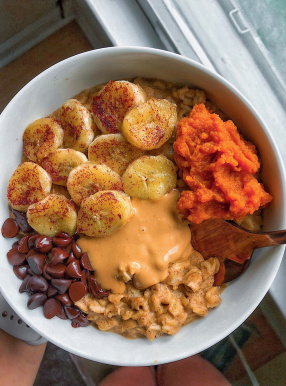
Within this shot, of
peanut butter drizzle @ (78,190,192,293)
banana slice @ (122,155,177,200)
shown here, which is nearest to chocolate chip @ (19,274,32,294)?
peanut butter drizzle @ (78,190,192,293)

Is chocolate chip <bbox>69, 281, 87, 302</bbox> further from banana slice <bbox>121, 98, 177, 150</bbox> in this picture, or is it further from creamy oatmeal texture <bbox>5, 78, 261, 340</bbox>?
banana slice <bbox>121, 98, 177, 150</bbox>

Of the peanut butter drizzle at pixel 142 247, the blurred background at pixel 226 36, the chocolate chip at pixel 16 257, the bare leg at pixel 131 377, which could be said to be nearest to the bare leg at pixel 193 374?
the bare leg at pixel 131 377

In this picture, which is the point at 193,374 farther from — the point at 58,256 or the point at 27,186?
the point at 27,186

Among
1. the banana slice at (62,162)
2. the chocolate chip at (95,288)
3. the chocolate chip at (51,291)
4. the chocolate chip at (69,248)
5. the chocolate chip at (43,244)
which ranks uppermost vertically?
the banana slice at (62,162)

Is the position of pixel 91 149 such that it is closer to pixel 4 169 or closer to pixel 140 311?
pixel 4 169

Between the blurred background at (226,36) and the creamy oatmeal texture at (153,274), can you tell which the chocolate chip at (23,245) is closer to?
the creamy oatmeal texture at (153,274)

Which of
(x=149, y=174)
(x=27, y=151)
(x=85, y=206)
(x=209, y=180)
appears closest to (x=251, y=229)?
(x=209, y=180)

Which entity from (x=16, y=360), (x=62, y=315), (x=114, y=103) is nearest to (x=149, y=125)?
(x=114, y=103)
